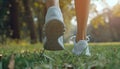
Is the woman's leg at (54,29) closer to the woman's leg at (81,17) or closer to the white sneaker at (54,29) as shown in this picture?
the white sneaker at (54,29)

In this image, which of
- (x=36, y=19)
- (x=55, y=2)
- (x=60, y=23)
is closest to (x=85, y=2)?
(x=55, y=2)

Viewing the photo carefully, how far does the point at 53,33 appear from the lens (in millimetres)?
2838

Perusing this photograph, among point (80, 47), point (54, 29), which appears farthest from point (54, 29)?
point (80, 47)

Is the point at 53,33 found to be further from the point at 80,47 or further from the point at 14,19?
the point at 14,19

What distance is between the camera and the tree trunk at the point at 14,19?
2295 centimetres

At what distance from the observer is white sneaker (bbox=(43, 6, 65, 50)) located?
110 inches

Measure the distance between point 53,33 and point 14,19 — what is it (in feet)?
68.0

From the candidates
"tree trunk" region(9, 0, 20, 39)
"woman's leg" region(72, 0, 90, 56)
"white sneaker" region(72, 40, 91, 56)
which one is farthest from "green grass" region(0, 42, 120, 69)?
"tree trunk" region(9, 0, 20, 39)

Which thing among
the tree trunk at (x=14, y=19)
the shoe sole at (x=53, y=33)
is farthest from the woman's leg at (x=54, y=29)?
the tree trunk at (x=14, y=19)

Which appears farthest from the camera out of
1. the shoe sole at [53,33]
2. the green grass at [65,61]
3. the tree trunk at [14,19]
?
the tree trunk at [14,19]

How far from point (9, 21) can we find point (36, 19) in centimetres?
666

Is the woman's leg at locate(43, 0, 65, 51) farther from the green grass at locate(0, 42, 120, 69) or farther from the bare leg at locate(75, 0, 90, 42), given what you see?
the bare leg at locate(75, 0, 90, 42)

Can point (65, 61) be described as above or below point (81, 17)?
below

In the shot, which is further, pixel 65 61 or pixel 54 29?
pixel 54 29
